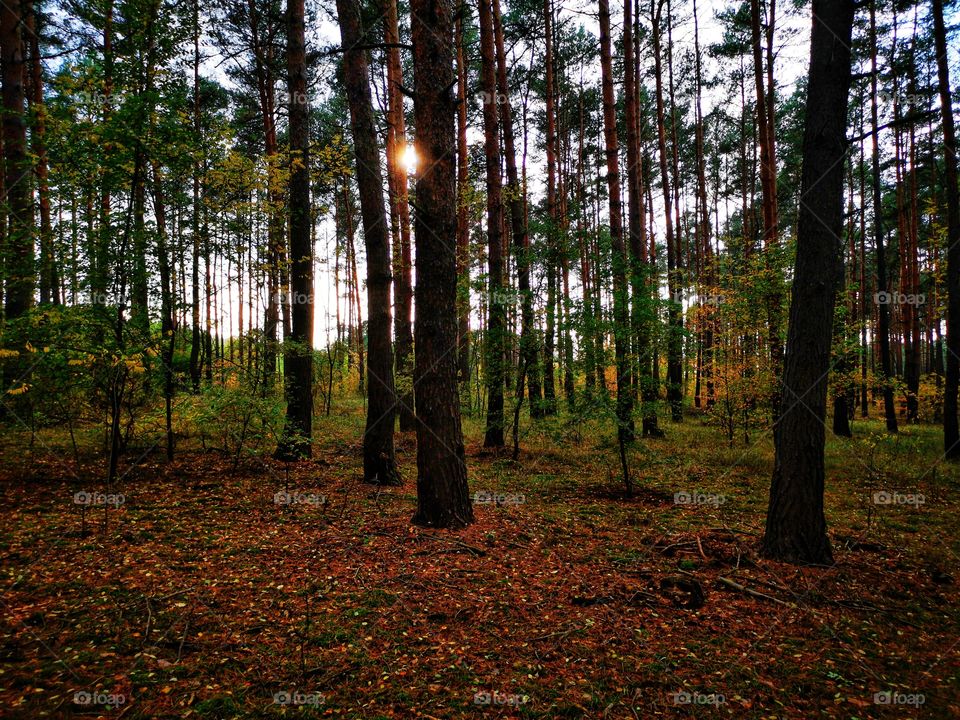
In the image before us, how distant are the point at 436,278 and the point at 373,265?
241 centimetres

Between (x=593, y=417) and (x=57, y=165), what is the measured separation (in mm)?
8188

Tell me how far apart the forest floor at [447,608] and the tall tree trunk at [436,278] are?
682 mm

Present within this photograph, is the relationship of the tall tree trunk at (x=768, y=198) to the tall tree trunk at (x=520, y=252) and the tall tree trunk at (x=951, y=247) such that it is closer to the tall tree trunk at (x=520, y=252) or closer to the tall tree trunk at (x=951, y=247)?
the tall tree trunk at (x=951, y=247)

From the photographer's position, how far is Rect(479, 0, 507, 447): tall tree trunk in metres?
8.98

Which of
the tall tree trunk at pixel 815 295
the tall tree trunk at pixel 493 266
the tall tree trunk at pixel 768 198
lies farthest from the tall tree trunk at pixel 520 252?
the tall tree trunk at pixel 768 198

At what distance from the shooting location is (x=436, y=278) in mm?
4965

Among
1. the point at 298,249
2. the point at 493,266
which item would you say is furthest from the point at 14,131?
the point at 493,266

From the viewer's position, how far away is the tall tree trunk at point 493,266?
898 centimetres

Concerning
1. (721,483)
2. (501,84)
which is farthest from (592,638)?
(501,84)

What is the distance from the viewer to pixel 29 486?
570 centimetres

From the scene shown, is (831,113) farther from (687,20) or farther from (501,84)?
(687,20)

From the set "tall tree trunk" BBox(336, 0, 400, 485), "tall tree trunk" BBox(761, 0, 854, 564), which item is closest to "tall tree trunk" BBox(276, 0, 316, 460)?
"tall tree trunk" BBox(336, 0, 400, 485)

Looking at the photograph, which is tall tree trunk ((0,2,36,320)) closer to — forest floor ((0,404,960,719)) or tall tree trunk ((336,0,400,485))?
forest floor ((0,404,960,719))

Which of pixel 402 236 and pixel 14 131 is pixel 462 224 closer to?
pixel 402 236
